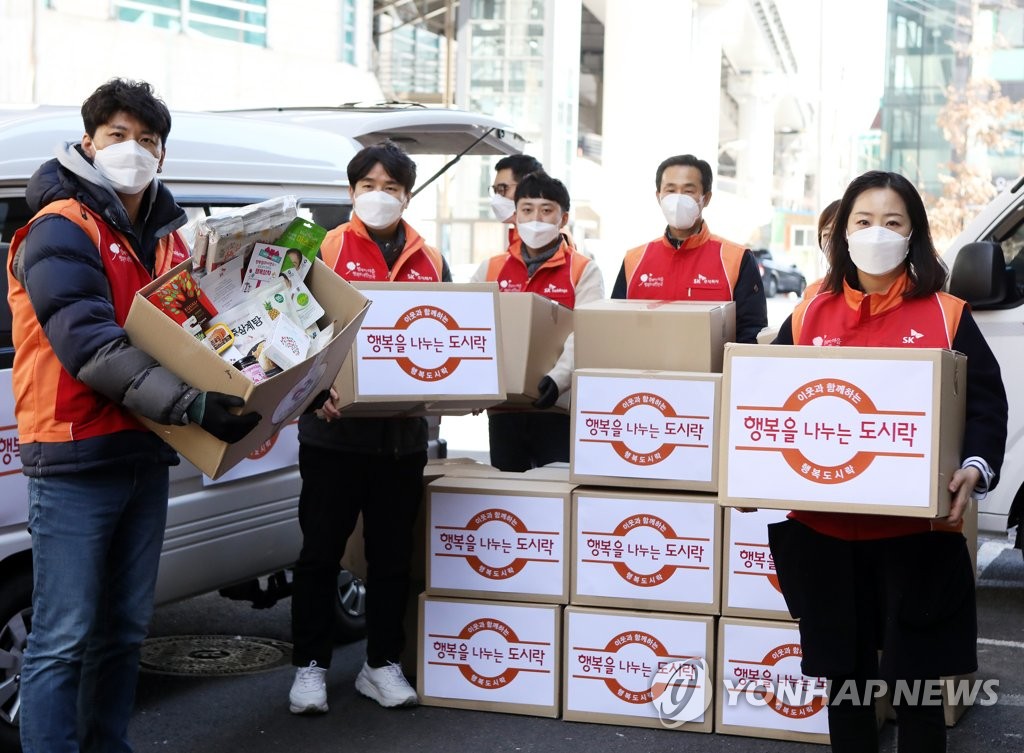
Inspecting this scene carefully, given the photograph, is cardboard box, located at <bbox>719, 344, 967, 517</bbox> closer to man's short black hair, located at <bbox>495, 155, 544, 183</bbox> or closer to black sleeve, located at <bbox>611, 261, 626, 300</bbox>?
black sleeve, located at <bbox>611, 261, 626, 300</bbox>

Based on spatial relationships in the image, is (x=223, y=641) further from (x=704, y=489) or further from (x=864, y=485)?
(x=864, y=485)

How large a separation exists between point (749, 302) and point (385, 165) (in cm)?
171

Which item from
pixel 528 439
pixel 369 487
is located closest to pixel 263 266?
pixel 369 487

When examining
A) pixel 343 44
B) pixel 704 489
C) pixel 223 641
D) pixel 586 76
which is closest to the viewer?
pixel 704 489

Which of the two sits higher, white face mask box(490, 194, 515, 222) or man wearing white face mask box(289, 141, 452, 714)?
white face mask box(490, 194, 515, 222)

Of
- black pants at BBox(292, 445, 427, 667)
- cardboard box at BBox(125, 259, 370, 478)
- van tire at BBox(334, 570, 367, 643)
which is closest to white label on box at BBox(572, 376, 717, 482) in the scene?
black pants at BBox(292, 445, 427, 667)

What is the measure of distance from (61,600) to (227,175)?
1.99m

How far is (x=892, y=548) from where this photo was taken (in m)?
3.33

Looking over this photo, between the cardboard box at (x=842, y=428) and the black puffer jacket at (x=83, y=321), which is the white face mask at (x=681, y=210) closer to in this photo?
the cardboard box at (x=842, y=428)

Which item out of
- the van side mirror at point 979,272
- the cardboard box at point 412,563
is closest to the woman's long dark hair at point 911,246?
the cardboard box at point 412,563

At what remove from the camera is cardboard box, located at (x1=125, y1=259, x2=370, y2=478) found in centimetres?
335

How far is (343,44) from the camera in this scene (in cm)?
2547

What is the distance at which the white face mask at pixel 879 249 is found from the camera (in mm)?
3361

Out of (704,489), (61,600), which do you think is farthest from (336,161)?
(61,600)
